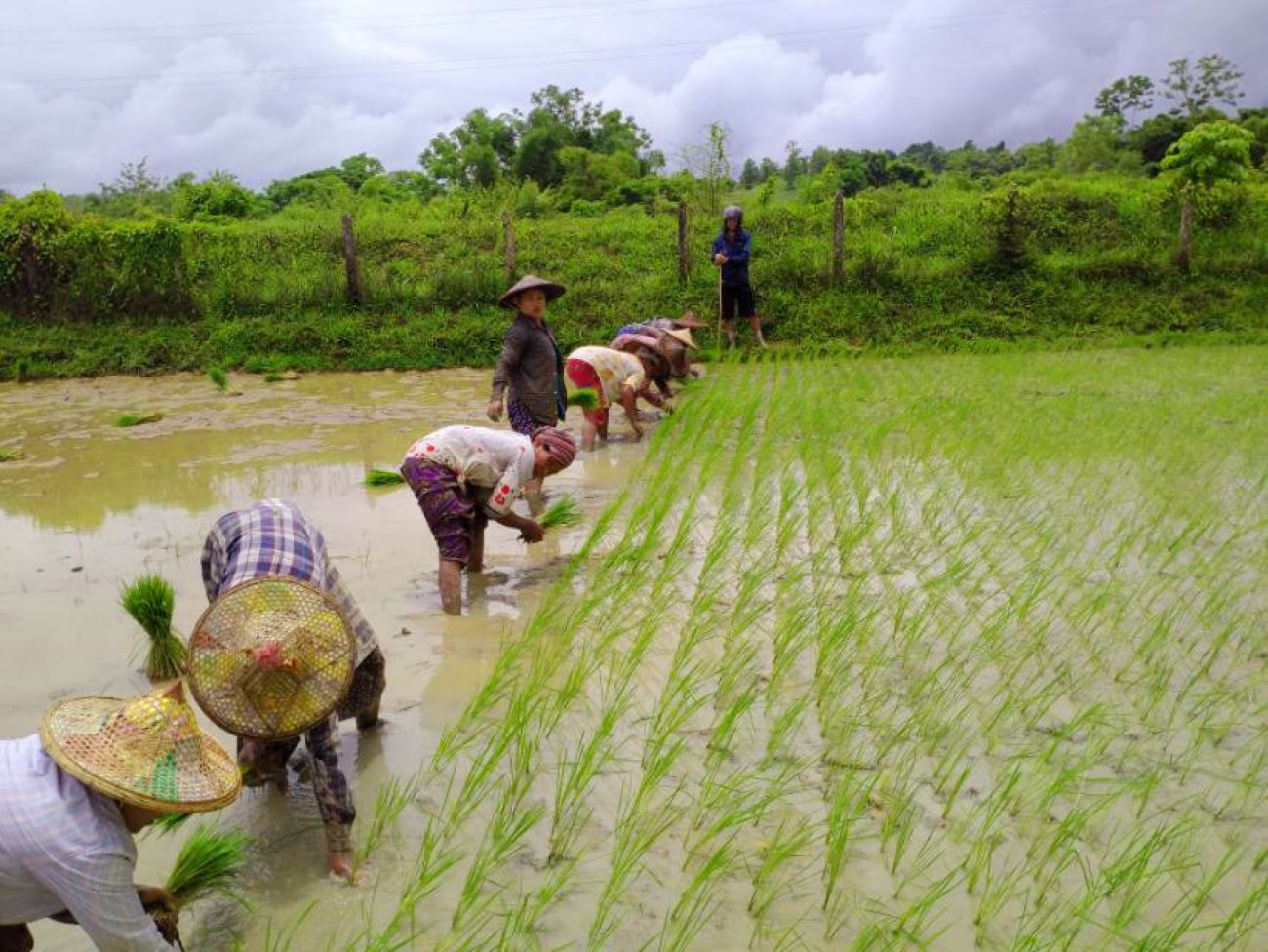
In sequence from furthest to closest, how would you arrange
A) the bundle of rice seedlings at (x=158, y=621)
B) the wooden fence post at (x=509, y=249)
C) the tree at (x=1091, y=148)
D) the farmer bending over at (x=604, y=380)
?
the tree at (x=1091, y=148), the wooden fence post at (x=509, y=249), the farmer bending over at (x=604, y=380), the bundle of rice seedlings at (x=158, y=621)

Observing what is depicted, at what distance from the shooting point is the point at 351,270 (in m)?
11.3

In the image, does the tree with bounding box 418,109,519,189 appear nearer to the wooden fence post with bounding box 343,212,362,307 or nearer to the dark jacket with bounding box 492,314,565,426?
the wooden fence post with bounding box 343,212,362,307

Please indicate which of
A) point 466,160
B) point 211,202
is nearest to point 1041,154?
point 466,160

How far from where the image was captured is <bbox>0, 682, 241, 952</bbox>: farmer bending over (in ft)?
4.93

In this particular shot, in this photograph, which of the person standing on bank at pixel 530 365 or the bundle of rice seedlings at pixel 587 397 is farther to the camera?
the bundle of rice seedlings at pixel 587 397

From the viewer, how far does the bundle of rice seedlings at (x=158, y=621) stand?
3072mm

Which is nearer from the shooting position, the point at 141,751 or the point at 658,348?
the point at 141,751

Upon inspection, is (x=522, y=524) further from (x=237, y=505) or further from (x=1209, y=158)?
(x=1209, y=158)

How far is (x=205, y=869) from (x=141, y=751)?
1.82 ft

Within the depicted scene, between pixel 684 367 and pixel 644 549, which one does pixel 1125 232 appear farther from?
pixel 644 549

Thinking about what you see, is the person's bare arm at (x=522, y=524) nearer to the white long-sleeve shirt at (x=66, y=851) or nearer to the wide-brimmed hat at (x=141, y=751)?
the wide-brimmed hat at (x=141, y=751)

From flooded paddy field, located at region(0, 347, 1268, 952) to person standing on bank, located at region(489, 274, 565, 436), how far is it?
0.51m

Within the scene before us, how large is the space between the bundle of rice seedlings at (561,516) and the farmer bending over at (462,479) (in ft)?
2.15

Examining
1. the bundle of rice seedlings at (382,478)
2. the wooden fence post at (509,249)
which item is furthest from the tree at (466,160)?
the bundle of rice seedlings at (382,478)
